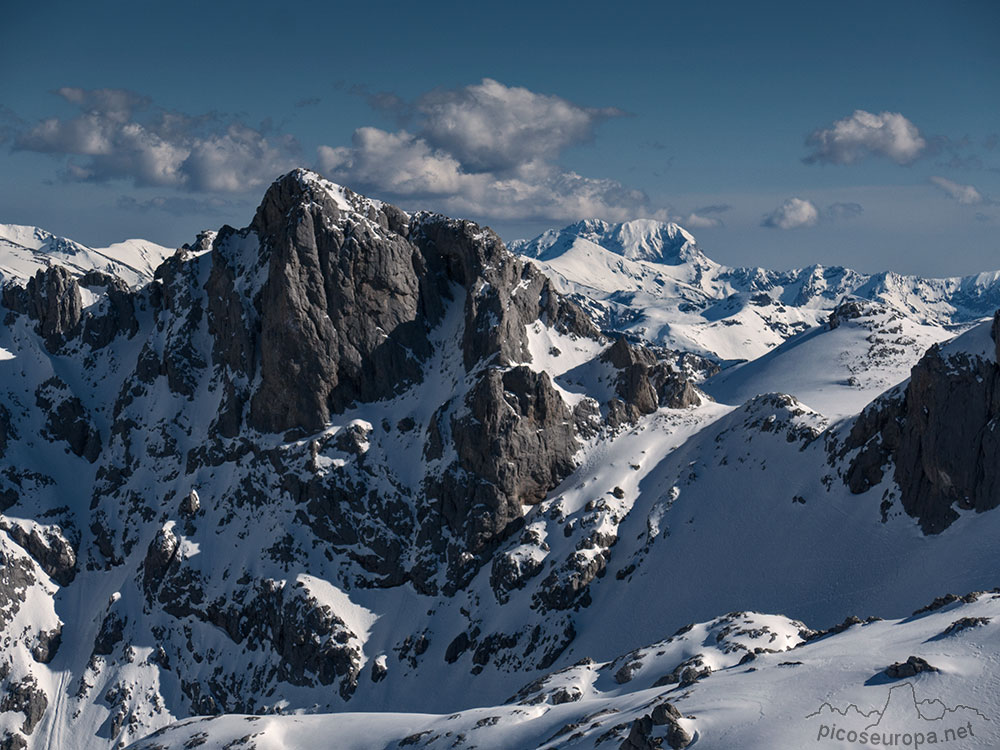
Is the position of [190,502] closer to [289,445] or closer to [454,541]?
[289,445]

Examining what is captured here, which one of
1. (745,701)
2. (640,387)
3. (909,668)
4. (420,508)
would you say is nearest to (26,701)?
(420,508)

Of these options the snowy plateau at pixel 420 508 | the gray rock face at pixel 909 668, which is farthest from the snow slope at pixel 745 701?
the snowy plateau at pixel 420 508

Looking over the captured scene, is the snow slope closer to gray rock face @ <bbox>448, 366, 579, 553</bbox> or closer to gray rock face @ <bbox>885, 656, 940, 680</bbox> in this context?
gray rock face @ <bbox>885, 656, 940, 680</bbox>

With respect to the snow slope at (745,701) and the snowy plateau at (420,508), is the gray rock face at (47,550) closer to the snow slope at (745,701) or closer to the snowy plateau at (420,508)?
the snowy plateau at (420,508)

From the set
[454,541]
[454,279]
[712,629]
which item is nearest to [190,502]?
[454,541]

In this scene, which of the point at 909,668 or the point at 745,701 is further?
the point at 745,701

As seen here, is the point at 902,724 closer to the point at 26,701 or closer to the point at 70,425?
the point at 26,701
